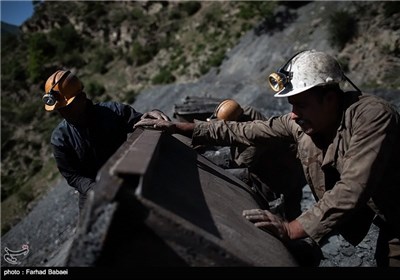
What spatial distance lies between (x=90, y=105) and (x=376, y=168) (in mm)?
2870

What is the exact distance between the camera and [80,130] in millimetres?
3729

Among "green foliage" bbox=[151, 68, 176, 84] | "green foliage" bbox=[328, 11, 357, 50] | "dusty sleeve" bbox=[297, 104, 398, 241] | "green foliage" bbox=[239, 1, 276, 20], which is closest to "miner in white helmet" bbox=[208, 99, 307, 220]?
"dusty sleeve" bbox=[297, 104, 398, 241]

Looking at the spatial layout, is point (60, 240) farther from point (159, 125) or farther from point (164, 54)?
point (164, 54)

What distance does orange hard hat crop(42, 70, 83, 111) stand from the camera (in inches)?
142

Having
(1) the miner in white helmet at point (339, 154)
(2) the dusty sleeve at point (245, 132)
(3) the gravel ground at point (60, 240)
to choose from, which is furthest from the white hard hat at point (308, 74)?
(3) the gravel ground at point (60, 240)

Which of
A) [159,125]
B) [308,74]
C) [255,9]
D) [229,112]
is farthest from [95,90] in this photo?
[308,74]

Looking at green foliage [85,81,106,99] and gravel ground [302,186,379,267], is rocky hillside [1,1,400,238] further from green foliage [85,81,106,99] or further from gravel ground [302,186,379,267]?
gravel ground [302,186,379,267]

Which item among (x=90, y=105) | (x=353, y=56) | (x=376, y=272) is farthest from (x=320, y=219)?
(x=353, y=56)

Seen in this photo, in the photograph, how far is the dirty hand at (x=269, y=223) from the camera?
2168 millimetres

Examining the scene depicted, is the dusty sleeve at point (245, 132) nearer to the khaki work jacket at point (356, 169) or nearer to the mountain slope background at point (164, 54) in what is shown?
the khaki work jacket at point (356, 169)

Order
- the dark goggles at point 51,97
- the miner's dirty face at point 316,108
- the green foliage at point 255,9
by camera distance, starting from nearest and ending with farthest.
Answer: the miner's dirty face at point 316,108
the dark goggles at point 51,97
the green foliage at point 255,9

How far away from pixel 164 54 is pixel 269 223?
26459mm

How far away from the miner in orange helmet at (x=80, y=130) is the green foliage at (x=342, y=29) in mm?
12057

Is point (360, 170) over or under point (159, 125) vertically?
under
